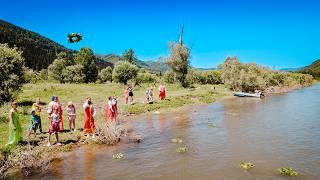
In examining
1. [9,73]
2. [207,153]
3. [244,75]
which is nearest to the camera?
[207,153]

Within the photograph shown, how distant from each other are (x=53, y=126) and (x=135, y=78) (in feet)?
218

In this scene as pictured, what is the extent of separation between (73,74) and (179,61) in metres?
32.7

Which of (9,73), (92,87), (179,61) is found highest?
(179,61)

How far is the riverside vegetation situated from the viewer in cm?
2000

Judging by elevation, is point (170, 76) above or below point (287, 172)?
above

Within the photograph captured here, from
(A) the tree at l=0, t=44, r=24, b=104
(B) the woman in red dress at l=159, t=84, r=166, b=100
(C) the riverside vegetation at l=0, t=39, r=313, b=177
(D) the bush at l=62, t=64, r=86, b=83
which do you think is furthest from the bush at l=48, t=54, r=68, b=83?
(A) the tree at l=0, t=44, r=24, b=104

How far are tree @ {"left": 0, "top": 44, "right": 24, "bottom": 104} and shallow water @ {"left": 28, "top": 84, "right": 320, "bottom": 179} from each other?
14680 mm

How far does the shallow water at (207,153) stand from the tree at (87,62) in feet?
217

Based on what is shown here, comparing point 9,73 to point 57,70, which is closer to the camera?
point 9,73

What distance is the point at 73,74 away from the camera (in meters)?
90.8

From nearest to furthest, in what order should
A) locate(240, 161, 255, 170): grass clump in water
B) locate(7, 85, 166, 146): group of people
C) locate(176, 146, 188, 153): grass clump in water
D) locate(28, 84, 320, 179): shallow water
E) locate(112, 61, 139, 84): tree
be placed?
locate(28, 84, 320, 179): shallow water, locate(240, 161, 255, 170): grass clump in water, locate(176, 146, 188, 153): grass clump in water, locate(7, 85, 166, 146): group of people, locate(112, 61, 139, 84): tree

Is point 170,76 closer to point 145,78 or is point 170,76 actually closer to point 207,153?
point 145,78

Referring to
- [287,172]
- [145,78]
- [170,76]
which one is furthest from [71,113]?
[145,78]

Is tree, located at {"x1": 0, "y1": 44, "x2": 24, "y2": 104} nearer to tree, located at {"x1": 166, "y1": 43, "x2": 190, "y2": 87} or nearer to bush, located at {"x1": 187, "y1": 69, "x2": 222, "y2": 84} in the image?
tree, located at {"x1": 166, "y1": 43, "x2": 190, "y2": 87}
